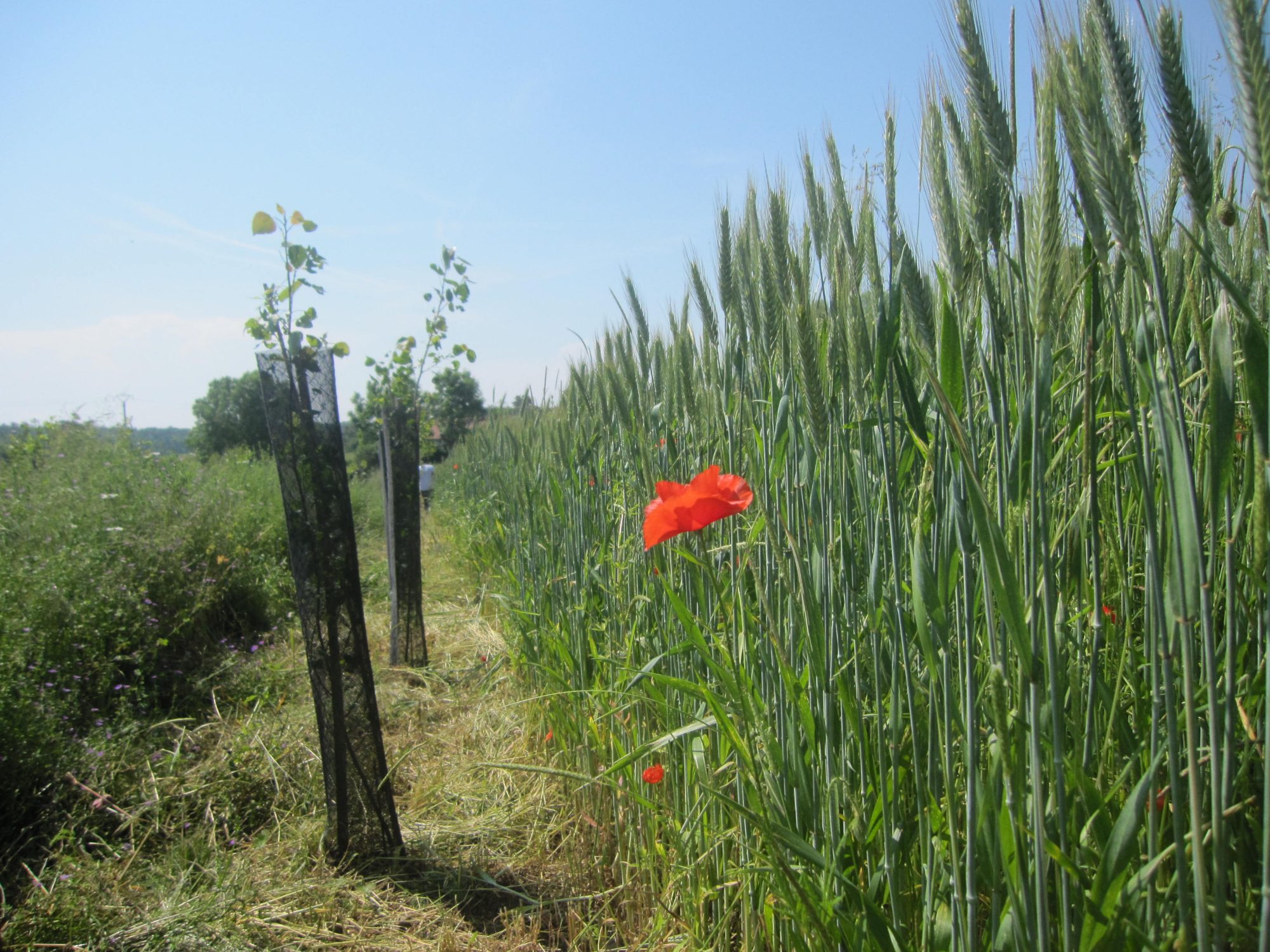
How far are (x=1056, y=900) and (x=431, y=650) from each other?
3.25 metres

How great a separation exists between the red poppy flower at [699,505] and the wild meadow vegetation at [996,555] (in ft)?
0.12

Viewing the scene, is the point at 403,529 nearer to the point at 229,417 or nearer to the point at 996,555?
the point at 996,555

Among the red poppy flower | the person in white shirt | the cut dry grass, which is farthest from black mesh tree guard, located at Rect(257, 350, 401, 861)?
the person in white shirt

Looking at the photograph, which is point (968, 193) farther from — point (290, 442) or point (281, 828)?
point (281, 828)

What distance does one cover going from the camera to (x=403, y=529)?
132 inches

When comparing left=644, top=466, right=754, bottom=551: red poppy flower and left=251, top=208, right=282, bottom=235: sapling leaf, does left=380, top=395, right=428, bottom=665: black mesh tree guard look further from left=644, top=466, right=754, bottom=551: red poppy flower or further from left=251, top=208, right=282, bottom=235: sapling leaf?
left=644, top=466, right=754, bottom=551: red poppy flower

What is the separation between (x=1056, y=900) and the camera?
707 mm

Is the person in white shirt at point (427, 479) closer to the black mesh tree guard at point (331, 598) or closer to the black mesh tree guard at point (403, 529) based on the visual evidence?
the black mesh tree guard at point (403, 529)

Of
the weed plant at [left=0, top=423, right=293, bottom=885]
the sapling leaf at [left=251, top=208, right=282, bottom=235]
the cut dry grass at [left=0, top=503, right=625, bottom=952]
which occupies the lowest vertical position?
the cut dry grass at [left=0, top=503, right=625, bottom=952]

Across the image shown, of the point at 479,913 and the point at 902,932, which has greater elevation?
the point at 902,932

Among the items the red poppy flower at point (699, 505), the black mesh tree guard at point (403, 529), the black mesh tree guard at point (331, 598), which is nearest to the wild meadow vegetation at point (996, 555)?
the red poppy flower at point (699, 505)

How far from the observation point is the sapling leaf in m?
1.80

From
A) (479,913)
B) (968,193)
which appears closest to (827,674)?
(968,193)

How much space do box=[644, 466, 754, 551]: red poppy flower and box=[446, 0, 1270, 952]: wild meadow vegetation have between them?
0.04m
